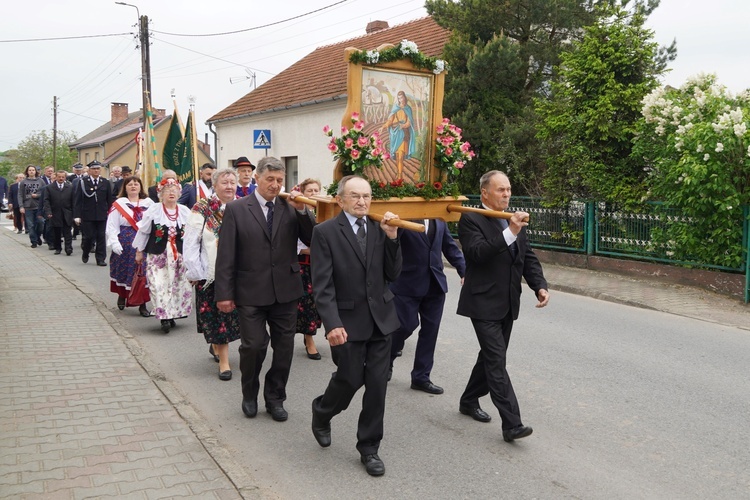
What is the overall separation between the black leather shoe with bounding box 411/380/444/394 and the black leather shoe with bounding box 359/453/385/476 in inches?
68.0

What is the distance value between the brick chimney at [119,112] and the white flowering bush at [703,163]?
251ft

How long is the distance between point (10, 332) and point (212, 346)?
2.60 meters

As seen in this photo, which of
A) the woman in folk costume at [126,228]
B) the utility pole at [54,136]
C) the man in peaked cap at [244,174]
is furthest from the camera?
the utility pole at [54,136]

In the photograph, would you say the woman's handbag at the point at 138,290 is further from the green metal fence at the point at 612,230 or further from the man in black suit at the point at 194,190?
the green metal fence at the point at 612,230

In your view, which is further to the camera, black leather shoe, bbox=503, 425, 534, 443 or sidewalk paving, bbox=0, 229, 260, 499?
black leather shoe, bbox=503, 425, 534, 443

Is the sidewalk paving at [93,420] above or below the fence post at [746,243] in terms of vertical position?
below

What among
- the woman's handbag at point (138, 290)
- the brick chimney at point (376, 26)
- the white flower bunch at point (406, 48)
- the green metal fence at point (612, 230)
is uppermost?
the brick chimney at point (376, 26)

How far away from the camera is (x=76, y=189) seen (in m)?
16.0

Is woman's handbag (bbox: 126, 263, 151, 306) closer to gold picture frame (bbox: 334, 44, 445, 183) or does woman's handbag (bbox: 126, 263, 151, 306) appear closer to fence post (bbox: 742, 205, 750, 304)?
gold picture frame (bbox: 334, 44, 445, 183)

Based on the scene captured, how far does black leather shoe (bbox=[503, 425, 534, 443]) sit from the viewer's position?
4930mm

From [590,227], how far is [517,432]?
9.81 meters

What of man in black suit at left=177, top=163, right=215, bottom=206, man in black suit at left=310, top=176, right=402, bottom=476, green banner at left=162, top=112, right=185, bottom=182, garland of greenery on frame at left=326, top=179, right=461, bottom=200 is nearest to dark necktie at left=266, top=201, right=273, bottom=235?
garland of greenery on frame at left=326, top=179, right=461, bottom=200

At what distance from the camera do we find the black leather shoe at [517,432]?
493cm

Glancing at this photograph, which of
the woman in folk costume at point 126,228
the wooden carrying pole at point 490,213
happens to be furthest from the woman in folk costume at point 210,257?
the woman in folk costume at point 126,228
